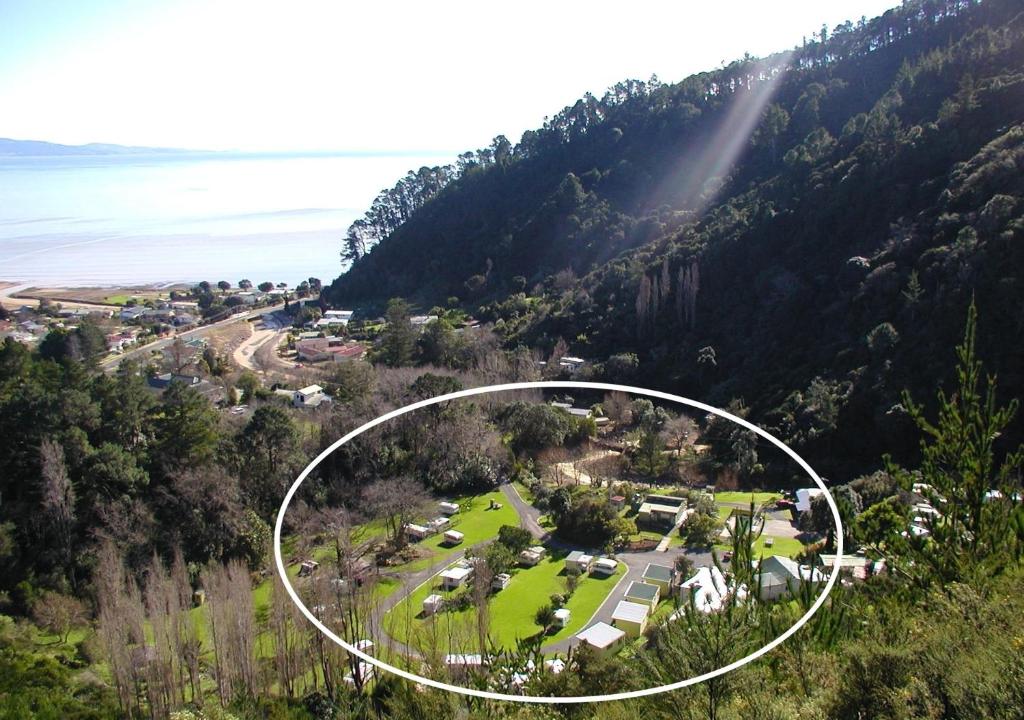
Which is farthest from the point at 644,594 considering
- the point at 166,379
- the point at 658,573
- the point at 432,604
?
the point at 166,379

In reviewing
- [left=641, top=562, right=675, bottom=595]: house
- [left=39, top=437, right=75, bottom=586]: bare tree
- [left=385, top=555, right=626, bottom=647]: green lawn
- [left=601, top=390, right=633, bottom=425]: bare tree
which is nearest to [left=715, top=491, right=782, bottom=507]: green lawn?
[left=641, top=562, right=675, bottom=595]: house

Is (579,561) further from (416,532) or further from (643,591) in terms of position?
(416,532)

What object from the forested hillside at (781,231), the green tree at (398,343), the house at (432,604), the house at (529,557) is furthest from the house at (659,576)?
the green tree at (398,343)

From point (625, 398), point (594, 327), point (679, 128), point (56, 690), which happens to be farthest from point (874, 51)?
point (56, 690)

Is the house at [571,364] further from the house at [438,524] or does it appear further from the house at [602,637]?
the house at [602,637]

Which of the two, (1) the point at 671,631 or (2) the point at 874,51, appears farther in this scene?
(2) the point at 874,51

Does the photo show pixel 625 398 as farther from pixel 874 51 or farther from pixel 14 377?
pixel 874 51

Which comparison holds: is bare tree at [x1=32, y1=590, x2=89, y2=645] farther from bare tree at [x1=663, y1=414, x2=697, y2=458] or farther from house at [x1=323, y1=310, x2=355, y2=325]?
house at [x1=323, y1=310, x2=355, y2=325]
